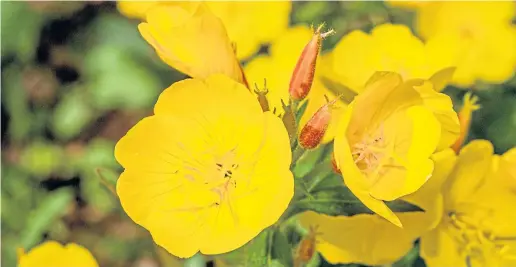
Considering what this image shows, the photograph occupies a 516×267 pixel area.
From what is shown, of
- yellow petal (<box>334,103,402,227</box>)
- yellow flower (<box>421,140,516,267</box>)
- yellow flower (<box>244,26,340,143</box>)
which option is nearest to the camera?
yellow petal (<box>334,103,402,227</box>)

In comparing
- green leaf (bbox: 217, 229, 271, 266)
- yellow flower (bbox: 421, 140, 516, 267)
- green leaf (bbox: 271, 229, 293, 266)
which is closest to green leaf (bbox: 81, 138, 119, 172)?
green leaf (bbox: 217, 229, 271, 266)

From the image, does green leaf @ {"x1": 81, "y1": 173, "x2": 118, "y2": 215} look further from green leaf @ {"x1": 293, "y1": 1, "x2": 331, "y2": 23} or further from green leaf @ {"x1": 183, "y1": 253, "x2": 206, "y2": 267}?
green leaf @ {"x1": 183, "y1": 253, "x2": 206, "y2": 267}

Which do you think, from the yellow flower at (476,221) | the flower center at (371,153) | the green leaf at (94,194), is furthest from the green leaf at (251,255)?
the green leaf at (94,194)

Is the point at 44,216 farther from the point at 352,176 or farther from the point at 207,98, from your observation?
the point at 352,176

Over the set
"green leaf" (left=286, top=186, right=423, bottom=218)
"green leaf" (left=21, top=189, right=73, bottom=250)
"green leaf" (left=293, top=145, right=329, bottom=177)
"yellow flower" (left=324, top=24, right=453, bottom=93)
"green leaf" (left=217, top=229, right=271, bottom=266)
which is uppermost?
"green leaf" (left=293, top=145, right=329, bottom=177)

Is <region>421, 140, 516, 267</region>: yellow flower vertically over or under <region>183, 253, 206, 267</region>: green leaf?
over

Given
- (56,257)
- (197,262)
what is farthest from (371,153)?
(56,257)

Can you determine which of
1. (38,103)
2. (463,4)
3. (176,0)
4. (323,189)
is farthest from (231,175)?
(38,103)
